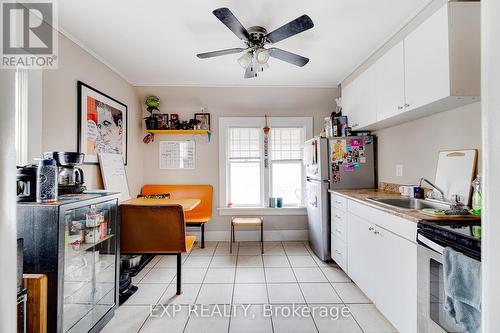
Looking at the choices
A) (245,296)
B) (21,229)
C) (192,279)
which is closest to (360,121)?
(245,296)

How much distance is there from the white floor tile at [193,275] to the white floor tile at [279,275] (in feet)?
2.43

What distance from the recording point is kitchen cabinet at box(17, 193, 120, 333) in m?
1.44

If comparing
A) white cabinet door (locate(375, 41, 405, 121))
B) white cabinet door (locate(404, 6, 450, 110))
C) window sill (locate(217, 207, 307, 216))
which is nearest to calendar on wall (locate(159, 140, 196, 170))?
window sill (locate(217, 207, 307, 216))

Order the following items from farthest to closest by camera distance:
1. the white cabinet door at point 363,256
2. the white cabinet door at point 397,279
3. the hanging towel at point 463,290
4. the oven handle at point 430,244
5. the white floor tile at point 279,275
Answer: the white floor tile at point 279,275 → the white cabinet door at point 363,256 → the white cabinet door at point 397,279 → the oven handle at point 430,244 → the hanging towel at point 463,290

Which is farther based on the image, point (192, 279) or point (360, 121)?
point (360, 121)

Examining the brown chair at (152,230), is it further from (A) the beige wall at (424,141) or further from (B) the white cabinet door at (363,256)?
(A) the beige wall at (424,141)

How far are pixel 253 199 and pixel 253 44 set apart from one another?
7.93 feet

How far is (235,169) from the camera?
3.99 meters

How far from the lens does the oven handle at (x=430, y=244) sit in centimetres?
129

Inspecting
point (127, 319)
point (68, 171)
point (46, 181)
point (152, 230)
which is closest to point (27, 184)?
point (46, 181)

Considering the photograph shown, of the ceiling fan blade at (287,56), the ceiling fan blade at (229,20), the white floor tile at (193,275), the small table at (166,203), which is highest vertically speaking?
the ceiling fan blade at (229,20)

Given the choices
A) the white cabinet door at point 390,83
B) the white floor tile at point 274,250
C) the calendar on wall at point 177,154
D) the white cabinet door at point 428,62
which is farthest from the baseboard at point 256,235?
the white cabinet door at point 428,62

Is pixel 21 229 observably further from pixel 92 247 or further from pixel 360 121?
pixel 360 121

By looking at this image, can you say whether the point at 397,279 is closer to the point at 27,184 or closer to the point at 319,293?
the point at 319,293
